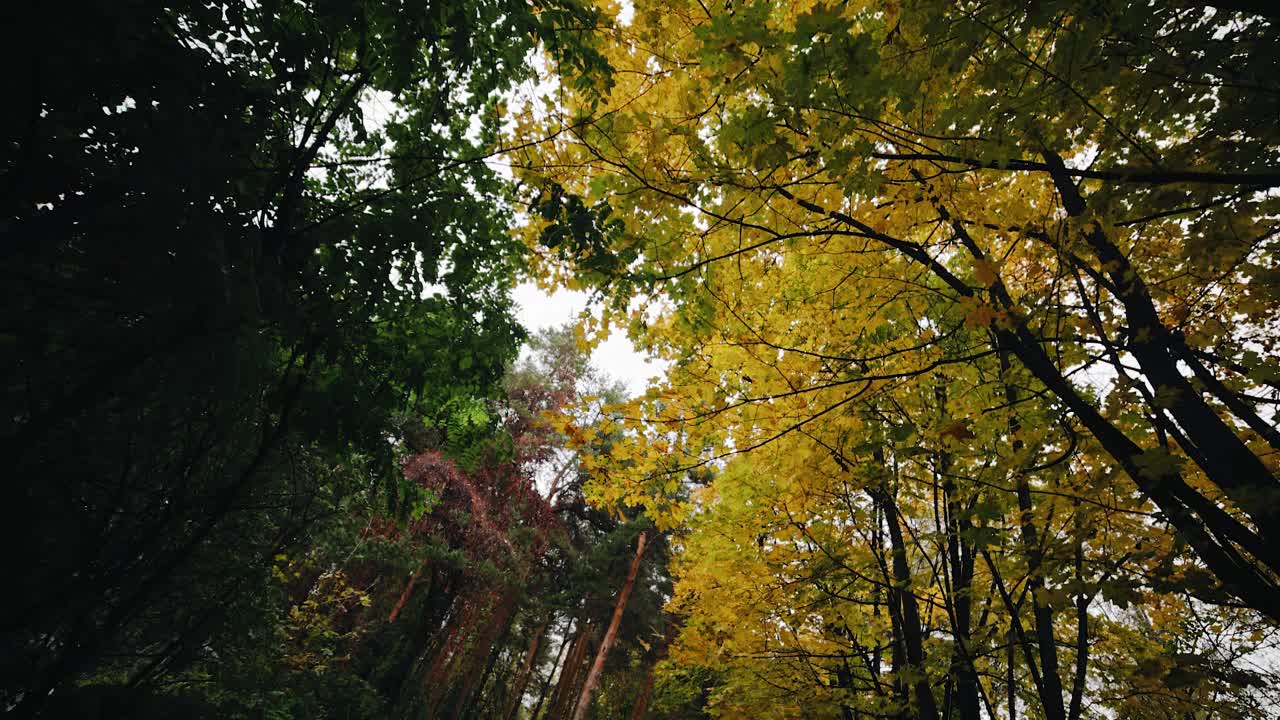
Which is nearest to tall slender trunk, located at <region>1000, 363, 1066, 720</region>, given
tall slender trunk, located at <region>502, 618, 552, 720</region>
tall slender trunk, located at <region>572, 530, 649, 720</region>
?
tall slender trunk, located at <region>572, 530, 649, 720</region>

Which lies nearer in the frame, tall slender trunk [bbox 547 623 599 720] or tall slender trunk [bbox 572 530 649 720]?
tall slender trunk [bbox 572 530 649 720]

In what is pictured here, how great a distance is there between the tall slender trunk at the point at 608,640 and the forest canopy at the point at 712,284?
11486 millimetres

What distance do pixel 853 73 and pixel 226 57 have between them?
2.72 metres

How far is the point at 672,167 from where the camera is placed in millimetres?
2342

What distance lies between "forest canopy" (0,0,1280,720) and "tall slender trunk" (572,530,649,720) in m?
11.5

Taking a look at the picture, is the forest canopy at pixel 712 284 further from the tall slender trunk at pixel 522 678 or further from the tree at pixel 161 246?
the tall slender trunk at pixel 522 678

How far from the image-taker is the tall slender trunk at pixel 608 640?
1398 cm

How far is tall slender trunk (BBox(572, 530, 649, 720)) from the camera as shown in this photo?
45.9 feet

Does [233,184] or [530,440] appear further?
[530,440]

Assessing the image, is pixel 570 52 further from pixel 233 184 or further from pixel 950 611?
pixel 950 611

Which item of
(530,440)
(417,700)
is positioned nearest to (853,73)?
(530,440)

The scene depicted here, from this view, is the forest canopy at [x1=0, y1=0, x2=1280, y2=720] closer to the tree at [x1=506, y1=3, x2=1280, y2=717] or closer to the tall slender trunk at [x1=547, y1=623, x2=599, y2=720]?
the tree at [x1=506, y1=3, x2=1280, y2=717]

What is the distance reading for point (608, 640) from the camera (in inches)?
589

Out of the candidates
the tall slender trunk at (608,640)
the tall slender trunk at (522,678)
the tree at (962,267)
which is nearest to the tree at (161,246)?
the tree at (962,267)
